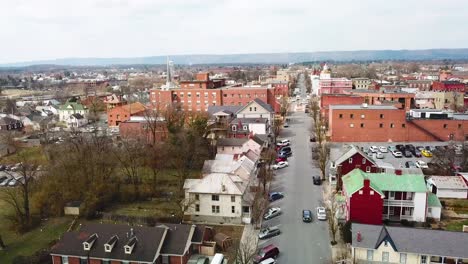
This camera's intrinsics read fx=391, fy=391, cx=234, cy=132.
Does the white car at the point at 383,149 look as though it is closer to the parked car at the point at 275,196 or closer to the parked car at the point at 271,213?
the parked car at the point at 275,196

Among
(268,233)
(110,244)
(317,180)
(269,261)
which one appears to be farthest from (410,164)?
(110,244)

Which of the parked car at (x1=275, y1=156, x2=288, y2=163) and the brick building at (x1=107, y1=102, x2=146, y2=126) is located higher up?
the brick building at (x1=107, y1=102, x2=146, y2=126)

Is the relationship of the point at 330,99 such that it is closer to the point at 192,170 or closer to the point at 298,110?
the point at 298,110

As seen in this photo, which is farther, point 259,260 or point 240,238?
point 240,238

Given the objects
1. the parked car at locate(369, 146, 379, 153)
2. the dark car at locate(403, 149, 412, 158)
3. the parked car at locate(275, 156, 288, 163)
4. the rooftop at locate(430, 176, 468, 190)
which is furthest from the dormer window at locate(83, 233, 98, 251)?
the dark car at locate(403, 149, 412, 158)

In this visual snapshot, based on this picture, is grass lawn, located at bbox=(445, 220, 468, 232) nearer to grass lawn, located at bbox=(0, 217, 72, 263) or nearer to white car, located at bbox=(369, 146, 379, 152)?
white car, located at bbox=(369, 146, 379, 152)

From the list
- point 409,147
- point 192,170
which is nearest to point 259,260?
point 192,170

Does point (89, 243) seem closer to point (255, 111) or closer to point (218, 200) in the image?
point (218, 200)
